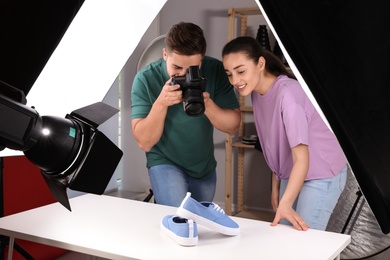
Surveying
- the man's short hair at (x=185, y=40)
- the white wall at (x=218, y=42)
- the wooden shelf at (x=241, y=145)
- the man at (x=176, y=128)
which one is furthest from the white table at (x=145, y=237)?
the white wall at (x=218, y=42)

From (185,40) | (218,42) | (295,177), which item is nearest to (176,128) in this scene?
(185,40)

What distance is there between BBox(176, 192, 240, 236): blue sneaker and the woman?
0.29 meters

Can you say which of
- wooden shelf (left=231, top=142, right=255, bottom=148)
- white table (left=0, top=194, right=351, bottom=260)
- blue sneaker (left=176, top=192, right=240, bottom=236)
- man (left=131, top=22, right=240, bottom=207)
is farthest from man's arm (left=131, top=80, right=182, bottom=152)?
wooden shelf (left=231, top=142, right=255, bottom=148)

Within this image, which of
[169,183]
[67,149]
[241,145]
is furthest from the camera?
[241,145]

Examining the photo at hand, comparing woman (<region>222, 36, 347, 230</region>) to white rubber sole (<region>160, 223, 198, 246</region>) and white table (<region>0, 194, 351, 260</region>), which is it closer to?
white table (<region>0, 194, 351, 260</region>)

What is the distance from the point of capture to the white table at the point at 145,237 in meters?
1.23

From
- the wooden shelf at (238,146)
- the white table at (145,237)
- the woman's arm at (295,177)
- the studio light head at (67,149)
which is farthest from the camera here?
the wooden shelf at (238,146)

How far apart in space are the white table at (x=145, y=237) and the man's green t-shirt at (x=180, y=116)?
203 millimetres

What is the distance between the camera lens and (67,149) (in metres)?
0.54

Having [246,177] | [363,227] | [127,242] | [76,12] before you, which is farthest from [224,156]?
[76,12]

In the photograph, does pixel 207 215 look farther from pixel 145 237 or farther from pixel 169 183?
pixel 169 183

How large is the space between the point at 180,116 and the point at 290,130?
419mm

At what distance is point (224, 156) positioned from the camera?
12.7 ft

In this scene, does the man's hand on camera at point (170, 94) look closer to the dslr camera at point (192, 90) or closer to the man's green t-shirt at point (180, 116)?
the dslr camera at point (192, 90)
